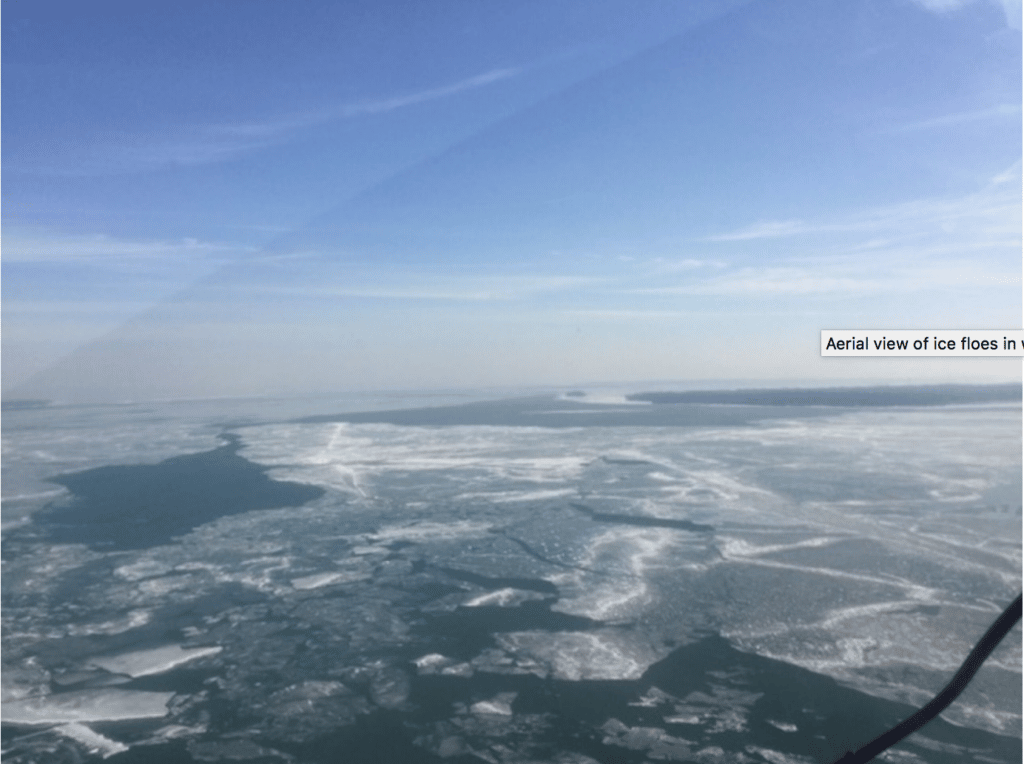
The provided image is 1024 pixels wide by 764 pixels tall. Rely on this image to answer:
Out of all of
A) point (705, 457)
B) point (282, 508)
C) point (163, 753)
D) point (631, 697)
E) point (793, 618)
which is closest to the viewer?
point (163, 753)

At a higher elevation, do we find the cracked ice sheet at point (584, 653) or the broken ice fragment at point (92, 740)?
the cracked ice sheet at point (584, 653)

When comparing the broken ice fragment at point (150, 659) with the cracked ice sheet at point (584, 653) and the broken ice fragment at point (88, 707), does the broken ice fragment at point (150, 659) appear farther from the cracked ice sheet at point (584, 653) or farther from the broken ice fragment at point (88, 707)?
the cracked ice sheet at point (584, 653)

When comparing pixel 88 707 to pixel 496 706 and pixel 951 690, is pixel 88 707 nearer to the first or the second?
pixel 496 706

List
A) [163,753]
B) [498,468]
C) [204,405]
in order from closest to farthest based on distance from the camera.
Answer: [163,753] < [498,468] < [204,405]

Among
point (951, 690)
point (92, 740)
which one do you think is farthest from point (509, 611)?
point (951, 690)

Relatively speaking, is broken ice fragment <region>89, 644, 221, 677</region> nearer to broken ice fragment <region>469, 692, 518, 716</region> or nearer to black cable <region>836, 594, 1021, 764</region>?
broken ice fragment <region>469, 692, 518, 716</region>

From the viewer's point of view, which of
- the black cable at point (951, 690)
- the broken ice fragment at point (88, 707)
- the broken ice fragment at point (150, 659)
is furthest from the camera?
the broken ice fragment at point (150, 659)

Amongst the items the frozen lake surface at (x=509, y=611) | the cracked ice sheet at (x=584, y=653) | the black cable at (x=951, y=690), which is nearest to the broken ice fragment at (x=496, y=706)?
the frozen lake surface at (x=509, y=611)

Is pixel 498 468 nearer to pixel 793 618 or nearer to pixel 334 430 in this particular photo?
pixel 793 618

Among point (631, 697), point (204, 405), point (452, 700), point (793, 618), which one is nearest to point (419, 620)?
point (452, 700)
